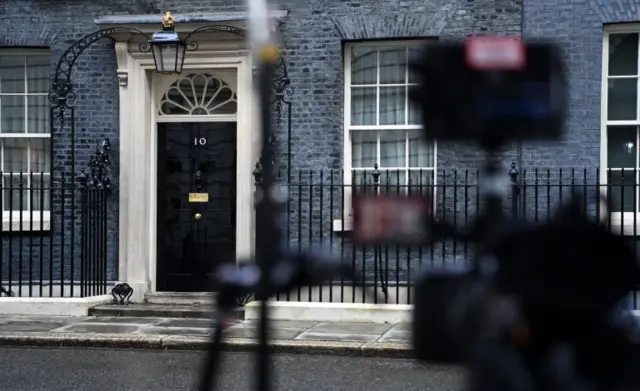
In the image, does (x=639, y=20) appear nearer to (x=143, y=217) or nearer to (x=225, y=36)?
(x=225, y=36)

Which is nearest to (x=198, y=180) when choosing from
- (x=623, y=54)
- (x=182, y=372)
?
(x=182, y=372)

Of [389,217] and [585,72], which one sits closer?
[389,217]

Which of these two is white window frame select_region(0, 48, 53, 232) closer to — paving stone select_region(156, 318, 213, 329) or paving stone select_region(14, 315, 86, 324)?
paving stone select_region(14, 315, 86, 324)

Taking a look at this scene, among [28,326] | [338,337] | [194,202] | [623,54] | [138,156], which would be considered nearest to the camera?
[338,337]

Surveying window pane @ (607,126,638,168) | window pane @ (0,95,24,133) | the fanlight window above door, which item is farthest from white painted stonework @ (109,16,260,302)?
window pane @ (607,126,638,168)

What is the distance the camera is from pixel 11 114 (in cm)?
1183

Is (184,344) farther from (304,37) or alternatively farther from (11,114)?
(11,114)

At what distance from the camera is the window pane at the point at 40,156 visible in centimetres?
1177

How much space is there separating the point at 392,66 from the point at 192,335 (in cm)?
427

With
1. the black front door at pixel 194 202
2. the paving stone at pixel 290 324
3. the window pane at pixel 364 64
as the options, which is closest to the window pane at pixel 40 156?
the black front door at pixel 194 202

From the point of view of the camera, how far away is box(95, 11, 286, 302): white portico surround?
36.0 feet

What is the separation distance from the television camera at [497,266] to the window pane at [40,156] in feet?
33.3

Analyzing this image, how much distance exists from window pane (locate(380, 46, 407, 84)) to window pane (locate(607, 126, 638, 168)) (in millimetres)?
2612

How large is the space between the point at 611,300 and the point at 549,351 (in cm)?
20
